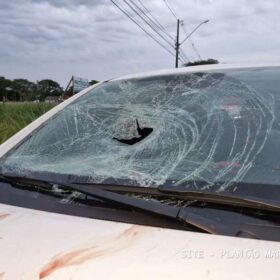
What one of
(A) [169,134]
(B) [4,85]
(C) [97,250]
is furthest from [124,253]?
(B) [4,85]

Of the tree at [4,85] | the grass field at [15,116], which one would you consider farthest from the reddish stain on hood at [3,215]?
the tree at [4,85]

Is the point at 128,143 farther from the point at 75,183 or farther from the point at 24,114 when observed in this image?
the point at 24,114

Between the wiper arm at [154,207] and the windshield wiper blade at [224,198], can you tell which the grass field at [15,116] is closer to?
the wiper arm at [154,207]

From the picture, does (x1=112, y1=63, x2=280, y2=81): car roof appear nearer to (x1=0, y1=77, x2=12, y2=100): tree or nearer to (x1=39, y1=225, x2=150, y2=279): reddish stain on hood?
(x1=39, y1=225, x2=150, y2=279): reddish stain on hood

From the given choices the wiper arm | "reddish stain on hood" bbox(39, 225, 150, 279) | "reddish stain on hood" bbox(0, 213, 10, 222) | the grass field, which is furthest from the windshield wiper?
the grass field

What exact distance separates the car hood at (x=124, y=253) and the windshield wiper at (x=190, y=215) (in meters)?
0.06

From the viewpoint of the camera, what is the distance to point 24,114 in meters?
9.76

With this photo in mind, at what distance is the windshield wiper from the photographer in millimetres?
1426

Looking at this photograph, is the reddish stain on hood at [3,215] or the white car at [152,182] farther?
the reddish stain on hood at [3,215]

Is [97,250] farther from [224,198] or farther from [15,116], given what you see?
[15,116]

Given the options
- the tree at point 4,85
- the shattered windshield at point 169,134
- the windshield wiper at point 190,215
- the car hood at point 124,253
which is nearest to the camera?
the car hood at point 124,253

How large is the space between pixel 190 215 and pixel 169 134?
623 millimetres

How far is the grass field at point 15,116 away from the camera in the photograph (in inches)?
322

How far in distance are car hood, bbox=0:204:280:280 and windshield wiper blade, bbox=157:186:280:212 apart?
20 cm
